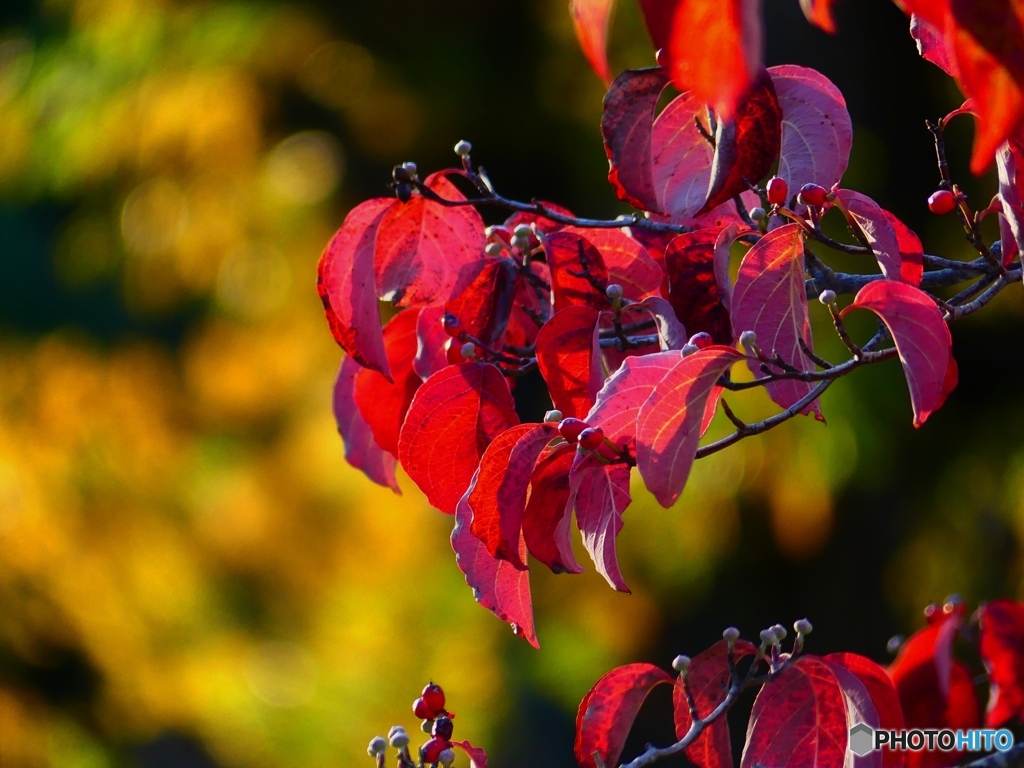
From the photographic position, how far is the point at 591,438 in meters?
0.43

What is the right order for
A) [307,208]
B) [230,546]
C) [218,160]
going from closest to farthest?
[307,208]
[218,160]
[230,546]

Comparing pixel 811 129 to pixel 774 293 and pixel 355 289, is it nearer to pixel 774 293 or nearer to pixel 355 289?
pixel 774 293

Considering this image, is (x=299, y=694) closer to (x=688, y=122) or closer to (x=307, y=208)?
(x=307, y=208)

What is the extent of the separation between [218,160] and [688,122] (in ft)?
8.84

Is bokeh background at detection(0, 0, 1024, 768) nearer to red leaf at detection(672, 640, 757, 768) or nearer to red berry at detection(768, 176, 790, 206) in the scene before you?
red leaf at detection(672, 640, 757, 768)

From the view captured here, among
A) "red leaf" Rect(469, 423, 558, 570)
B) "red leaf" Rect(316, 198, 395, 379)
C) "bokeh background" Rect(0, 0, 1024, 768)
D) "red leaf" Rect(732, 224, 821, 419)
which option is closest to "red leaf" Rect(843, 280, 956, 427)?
"red leaf" Rect(732, 224, 821, 419)

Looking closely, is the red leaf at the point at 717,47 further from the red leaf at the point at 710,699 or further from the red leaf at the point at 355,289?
the red leaf at the point at 710,699

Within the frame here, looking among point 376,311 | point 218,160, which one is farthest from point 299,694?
point 376,311

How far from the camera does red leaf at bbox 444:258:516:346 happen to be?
544 millimetres

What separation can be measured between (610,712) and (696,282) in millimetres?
248

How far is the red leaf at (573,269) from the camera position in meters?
0.54

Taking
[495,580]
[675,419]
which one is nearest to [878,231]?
[675,419]

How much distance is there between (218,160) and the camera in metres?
2.99

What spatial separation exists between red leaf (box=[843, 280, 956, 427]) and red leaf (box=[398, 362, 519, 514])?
0.19 metres
